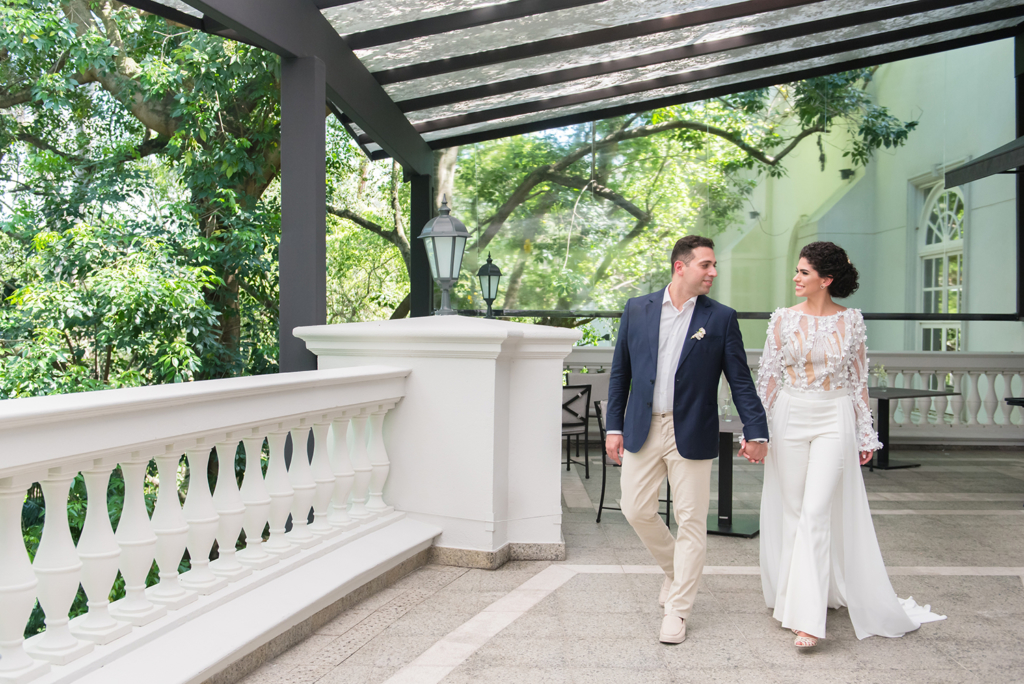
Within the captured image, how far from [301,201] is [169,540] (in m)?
2.53

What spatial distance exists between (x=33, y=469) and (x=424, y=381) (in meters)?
2.22

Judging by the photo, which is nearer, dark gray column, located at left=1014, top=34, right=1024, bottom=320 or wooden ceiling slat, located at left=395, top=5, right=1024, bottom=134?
wooden ceiling slat, located at left=395, top=5, right=1024, bottom=134

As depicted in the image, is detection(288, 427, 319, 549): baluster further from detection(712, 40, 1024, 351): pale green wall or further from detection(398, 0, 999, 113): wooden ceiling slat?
detection(712, 40, 1024, 351): pale green wall

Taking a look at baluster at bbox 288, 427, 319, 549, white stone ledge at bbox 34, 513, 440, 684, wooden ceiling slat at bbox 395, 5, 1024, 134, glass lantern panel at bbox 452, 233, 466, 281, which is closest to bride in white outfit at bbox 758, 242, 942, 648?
white stone ledge at bbox 34, 513, 440, 684

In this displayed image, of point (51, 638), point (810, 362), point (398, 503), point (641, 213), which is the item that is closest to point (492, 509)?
point (398, 503)

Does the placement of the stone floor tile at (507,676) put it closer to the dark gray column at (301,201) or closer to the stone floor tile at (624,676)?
the stone floor tile at (624,676)

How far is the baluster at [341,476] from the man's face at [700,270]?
1656mm

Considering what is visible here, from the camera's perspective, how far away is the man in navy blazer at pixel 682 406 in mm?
3193

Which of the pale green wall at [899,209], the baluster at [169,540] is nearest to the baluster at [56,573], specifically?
the baluster at [169,540]

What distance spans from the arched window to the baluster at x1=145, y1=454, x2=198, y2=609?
31.2ft

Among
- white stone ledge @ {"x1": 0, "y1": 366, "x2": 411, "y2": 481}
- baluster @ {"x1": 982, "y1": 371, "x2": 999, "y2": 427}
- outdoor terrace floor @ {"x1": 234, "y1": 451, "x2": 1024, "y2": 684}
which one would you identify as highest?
white stone ledge @ {"x1": 0, "y1": 366, "x2": 411, "y2": 481}

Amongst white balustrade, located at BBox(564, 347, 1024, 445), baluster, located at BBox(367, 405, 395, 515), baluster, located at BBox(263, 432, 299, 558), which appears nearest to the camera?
baluster, located at BBox(263, 432, 299, 558)

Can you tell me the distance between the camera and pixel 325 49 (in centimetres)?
505

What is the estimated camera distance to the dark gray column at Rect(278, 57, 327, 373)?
15.1 ft
